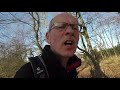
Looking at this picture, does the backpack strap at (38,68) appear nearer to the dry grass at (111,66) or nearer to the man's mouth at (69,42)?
the man's mouth at (69,42)

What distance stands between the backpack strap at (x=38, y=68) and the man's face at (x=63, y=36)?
17cm

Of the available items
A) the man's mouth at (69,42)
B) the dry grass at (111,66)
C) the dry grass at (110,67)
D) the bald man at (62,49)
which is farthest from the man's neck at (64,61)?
the dry grass at (111,66)

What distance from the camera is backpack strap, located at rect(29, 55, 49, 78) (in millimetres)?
1000

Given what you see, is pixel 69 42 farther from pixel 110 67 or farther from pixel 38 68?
pixel 110 67

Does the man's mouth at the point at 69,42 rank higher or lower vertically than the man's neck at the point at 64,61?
higher

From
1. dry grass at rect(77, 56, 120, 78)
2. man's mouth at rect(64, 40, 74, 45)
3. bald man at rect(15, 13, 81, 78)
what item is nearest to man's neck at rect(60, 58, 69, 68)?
bald man at rect(15, 13, 81, 78)

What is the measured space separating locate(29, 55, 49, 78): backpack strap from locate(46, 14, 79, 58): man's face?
0.17 metres

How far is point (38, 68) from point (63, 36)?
34cm

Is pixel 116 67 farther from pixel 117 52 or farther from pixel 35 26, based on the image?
pixel 35 26

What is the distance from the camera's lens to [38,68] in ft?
3.29

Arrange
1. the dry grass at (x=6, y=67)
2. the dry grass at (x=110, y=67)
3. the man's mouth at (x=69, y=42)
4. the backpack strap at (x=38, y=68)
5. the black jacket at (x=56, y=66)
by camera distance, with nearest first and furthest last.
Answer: the backpack strap at (x=38, y=68)
the black jacket at (x=56, y=66)
the man's mouth at (x=69, y=42)
the dry grass at (x=6, y=67)
the dry grass at (x=110, y=67)

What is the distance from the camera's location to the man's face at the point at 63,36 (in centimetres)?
121

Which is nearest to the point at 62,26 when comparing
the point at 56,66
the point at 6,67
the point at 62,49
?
the point at 62,49
